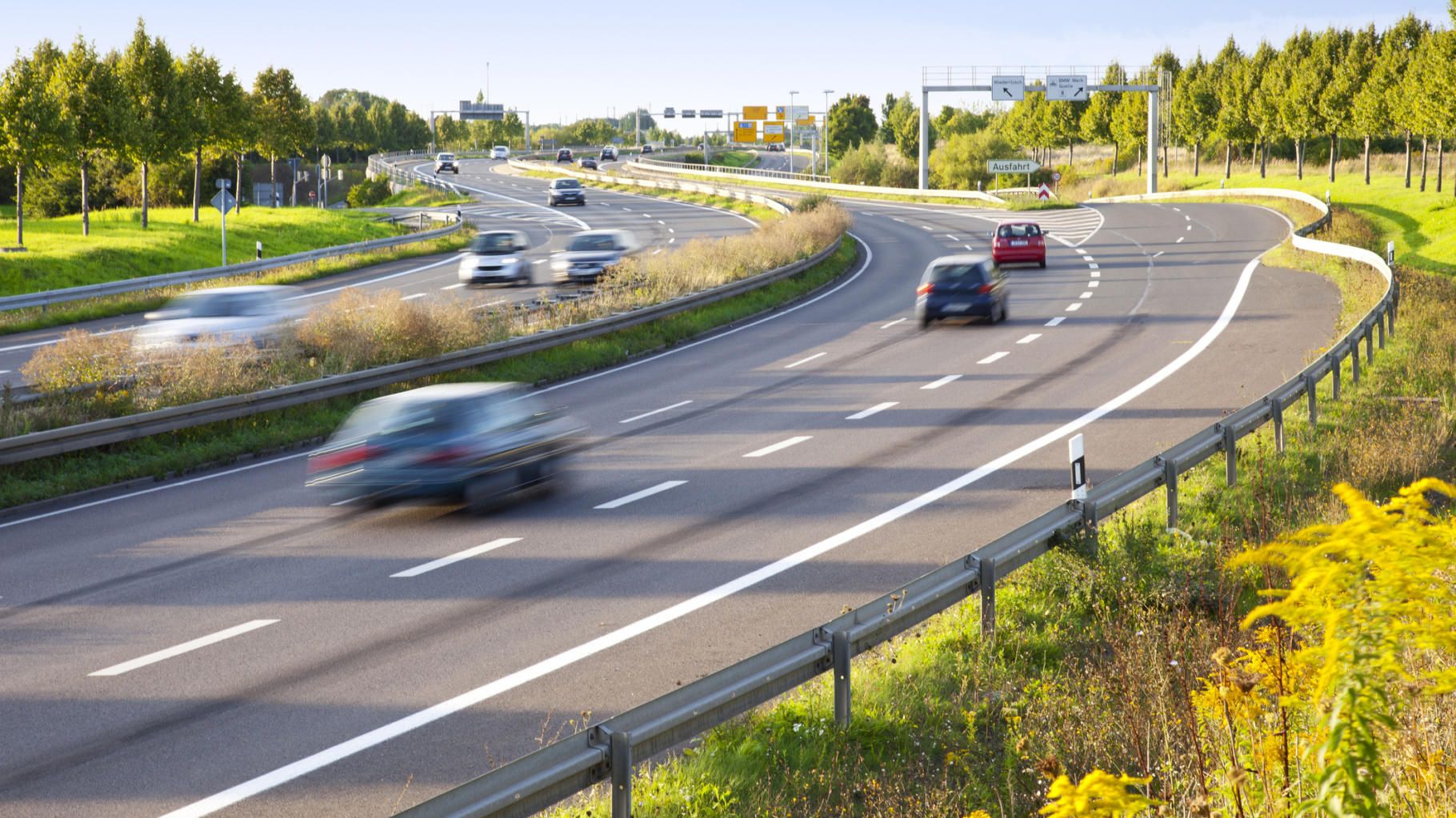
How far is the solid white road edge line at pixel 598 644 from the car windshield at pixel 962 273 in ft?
34.9

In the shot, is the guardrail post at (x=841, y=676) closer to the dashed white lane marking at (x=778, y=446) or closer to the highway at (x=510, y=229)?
the dashed white lane marking at (x=778, y=446)

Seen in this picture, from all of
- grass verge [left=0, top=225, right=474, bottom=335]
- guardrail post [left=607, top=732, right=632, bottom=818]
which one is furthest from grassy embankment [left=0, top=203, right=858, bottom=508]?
grass verge [left=0, top=225, right=474, bottom=335]

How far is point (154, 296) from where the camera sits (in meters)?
34.4

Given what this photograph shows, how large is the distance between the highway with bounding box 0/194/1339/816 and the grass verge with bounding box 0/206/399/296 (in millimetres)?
26607

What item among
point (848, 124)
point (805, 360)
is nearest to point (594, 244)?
point (805, 360)

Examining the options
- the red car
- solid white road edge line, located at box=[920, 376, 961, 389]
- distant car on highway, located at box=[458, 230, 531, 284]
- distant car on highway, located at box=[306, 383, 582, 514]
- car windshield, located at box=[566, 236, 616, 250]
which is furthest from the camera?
the red car

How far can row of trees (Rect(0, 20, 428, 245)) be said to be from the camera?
48.4m

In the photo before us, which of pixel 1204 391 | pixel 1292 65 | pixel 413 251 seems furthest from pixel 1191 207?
pixel 1204 391

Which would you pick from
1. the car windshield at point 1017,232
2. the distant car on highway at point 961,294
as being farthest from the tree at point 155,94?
the distant car on highway at point 961,294

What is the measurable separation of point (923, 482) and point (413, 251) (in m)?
37.1

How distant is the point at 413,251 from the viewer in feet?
156

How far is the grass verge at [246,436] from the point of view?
1472cm

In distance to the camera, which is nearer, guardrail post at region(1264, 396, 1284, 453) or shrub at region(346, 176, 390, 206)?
guardrail post at region(1264, 396, 1284, 453)

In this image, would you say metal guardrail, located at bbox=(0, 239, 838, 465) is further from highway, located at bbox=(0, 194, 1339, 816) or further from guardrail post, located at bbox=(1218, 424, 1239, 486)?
guardrail post, located at bbox=(1218, 424, 1239, 486)
